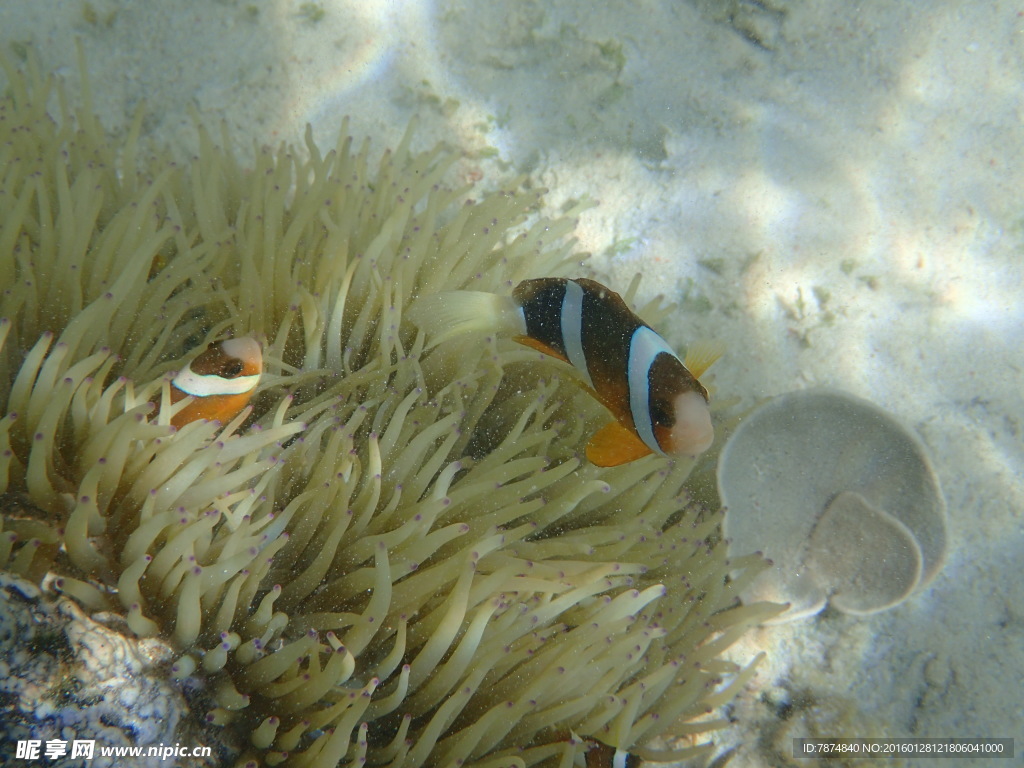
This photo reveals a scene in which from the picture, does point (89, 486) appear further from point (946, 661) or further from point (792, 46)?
point (792, 46)

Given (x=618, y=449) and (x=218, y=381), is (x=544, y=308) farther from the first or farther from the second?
(x=218, y=381)

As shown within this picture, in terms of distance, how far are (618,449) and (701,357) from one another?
1.21 feet

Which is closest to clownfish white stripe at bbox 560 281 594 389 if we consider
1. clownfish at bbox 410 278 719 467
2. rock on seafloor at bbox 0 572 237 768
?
clownfish at bbox 410 278 719 467

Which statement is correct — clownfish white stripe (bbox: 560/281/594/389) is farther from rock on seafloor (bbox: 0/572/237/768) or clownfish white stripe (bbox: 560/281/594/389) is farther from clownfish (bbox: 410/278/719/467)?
rock on seafloor (bbox: 0/572/237/768)

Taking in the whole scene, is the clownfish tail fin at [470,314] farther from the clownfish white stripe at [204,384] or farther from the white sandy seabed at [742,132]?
the white sandy seabed at [742,132]

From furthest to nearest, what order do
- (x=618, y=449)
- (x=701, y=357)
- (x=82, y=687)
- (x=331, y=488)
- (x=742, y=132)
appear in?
1. (x=742, y=132)
2. (x=701, y=357)
3. (x=618, y=449)
4. (x=331, y=488)
5. (x=82, y=687)

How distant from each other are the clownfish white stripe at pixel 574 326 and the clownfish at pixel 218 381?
79 centimetres

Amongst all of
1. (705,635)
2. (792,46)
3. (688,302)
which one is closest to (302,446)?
(705,635)

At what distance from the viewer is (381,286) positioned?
2000 mm

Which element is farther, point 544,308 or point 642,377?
point 544,308

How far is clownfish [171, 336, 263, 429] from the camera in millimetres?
1539

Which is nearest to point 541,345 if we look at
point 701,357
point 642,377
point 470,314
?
point 470,314

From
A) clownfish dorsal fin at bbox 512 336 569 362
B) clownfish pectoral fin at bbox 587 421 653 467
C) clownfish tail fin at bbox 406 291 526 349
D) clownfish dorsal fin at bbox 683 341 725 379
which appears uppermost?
clownfish tail fin at bbox 406 291 526 349

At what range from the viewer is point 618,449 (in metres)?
1.63
